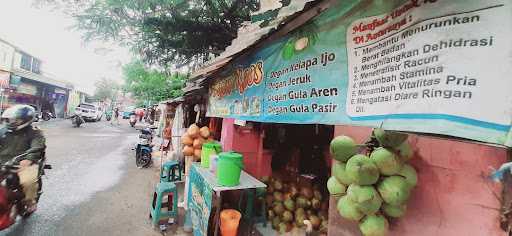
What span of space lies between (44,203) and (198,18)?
5.51 metres

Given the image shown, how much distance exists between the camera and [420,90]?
57.4 inches

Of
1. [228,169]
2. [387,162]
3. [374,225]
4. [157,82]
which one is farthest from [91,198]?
[157,82]

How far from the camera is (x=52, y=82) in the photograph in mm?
28891

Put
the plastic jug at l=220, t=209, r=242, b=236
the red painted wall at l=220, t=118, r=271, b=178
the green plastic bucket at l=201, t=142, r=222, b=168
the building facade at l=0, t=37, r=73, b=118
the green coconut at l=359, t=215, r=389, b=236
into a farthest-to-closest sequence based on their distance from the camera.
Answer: the building facade at l=0, t=37, r=73, b=118 < the red painted wall at l=220, t=118, r=271, b=178 < the green plastic bucket at l=201, t=142, r=222, b=168 < the plastic jug at l=220, t=209, r=242, b=236 < the green coconut at l=359, t=215, r=389, b=236

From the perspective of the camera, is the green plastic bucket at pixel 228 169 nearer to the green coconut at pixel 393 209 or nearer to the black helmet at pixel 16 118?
the green coconut at pixel 393 209

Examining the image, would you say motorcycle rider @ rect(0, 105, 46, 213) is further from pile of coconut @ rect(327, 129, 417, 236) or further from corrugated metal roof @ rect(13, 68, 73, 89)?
corrugated metal roof @ rect(13, 68, 73, 89)

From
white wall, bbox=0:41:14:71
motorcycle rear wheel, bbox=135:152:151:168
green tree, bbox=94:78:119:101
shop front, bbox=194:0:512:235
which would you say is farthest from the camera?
green tree, bbox=94:78:119:101

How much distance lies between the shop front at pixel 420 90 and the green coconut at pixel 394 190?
0.26 feet

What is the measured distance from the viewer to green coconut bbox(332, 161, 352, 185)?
201 cm

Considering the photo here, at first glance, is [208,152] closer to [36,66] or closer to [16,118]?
[16,118]

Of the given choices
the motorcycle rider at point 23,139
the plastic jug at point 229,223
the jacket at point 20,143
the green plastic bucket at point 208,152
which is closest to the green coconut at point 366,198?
the plastic jug at point 229,223

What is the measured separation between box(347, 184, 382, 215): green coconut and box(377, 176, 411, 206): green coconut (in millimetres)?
49

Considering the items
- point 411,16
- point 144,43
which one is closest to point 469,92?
point 411,16

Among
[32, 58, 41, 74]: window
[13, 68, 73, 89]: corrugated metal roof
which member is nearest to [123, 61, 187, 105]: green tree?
[13, 68, 73, 89]: corrugated metal roof
